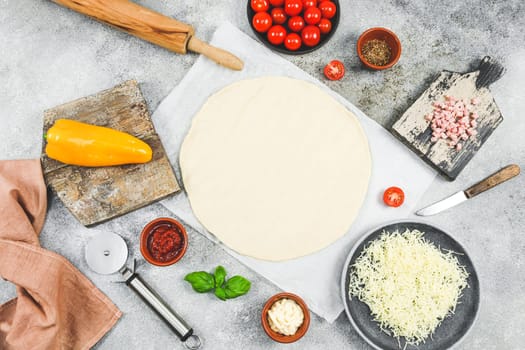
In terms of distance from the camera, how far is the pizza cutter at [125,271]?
5.20 feet

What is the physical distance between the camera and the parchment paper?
1647 mm

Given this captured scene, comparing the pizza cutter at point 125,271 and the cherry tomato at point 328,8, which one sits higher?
the cherry tomato at point 328,8

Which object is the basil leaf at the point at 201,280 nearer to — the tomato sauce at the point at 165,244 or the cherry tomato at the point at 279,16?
the tomato sauce at the point at 165,244

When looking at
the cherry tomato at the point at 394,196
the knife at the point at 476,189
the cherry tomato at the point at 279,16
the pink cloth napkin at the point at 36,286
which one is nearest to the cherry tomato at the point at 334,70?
the cherry tomato at the point at 279,16

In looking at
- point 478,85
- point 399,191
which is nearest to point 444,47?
point 478,85

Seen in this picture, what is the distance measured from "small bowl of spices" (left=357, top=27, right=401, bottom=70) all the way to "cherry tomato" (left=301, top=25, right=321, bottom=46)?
0.51 feet

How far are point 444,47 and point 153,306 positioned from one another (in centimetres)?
148

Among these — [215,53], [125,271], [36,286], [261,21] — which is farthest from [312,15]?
[36,286]

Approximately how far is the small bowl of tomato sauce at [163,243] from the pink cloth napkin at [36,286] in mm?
261

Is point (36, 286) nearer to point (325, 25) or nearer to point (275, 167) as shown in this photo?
point (275, 167)

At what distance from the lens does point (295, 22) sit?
1654mm

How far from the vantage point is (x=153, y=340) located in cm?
165

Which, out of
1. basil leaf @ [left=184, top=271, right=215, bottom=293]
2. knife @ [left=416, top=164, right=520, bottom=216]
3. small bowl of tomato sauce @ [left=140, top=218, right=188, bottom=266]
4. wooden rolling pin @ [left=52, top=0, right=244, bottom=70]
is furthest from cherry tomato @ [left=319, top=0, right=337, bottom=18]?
basil leaf @ [left=184, top=271, right=215, bottom=293]

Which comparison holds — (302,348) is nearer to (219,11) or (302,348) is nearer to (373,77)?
(373,77)
